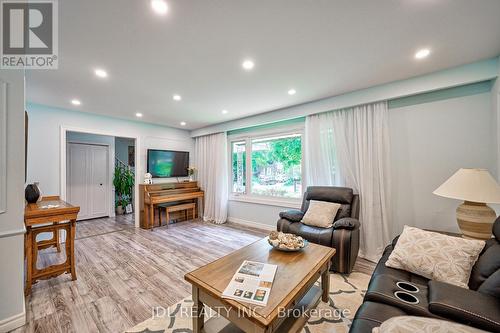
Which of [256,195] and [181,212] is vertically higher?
[256,195]

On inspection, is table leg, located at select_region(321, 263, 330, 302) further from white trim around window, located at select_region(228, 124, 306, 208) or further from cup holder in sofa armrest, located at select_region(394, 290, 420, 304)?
white trim around window, located at select_region(228, 124, 306, 208)

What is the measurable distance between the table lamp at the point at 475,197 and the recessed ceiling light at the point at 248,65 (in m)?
2.32

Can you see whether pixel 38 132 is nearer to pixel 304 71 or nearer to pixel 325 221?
pixel 304 71

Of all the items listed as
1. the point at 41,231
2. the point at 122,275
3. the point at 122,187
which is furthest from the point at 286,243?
the point at 122,187

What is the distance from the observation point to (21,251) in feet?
5.55

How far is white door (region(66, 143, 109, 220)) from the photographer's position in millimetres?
4902

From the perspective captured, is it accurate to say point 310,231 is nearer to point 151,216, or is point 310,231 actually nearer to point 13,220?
point 13,220

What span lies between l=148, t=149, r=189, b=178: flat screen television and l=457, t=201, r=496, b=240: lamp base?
5236 mm

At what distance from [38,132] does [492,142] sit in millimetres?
6530

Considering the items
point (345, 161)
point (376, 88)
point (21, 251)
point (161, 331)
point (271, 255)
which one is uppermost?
point (376, 88)

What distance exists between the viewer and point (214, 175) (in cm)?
510

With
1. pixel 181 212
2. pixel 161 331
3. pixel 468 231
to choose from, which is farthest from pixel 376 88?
pixel 181 212

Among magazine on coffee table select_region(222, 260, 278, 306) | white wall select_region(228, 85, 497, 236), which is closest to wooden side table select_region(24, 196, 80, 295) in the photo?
magazine on coffee table select_region(222, 260, 278, 306)

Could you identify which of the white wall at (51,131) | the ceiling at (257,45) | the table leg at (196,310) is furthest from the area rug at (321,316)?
the white wall at (51,131)
